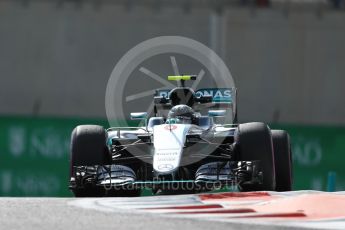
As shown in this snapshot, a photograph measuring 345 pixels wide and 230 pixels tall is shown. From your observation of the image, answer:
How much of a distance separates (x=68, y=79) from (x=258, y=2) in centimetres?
612

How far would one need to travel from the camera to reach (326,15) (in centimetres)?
3059

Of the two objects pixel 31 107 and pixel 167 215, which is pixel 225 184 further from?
pixel 31 107

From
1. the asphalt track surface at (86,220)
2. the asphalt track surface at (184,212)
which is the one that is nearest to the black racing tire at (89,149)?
the asphalt track surface at (184,212)

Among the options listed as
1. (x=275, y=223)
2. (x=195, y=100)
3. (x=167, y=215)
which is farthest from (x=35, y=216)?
(x=195, y=100)

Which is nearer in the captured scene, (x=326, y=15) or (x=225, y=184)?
(x=225, y=184)

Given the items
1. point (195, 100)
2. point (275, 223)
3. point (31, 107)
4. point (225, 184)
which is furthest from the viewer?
point (31, 107)

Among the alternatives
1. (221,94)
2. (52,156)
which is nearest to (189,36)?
(52,156)

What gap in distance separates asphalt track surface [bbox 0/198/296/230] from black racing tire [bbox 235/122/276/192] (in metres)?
3.07

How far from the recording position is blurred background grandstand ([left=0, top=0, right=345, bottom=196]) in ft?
95.8

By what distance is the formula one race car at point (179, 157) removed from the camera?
10.6 metres

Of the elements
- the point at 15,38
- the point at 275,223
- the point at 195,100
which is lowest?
the point at 275,223

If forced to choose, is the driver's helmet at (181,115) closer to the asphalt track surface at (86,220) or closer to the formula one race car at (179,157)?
the formula one race car at (179,157)

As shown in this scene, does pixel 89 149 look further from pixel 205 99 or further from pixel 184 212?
pixel 184 212

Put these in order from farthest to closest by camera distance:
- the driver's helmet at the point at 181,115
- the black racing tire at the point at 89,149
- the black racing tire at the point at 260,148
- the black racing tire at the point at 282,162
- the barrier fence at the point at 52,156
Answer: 1. the barrier fence at the point at 52,156
2. the black racing tire at the point at 282,162
3. the driver's helmet at the point at 181,115
4. the black racing tire at the point at 89,149
5. the black racing tire at the point at 260,148
